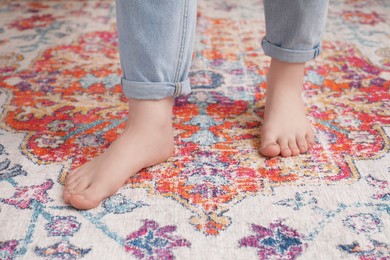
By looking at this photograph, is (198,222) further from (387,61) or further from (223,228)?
(387,61)

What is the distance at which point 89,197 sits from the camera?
0.80 m

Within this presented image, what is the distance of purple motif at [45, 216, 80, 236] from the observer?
75 cm

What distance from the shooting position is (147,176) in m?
0.89

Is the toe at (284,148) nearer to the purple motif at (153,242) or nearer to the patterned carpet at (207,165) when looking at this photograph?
the patterned carpet at (207,165)

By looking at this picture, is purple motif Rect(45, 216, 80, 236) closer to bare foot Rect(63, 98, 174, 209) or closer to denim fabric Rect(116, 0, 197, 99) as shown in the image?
bare foot Rect(63, 98, 174, 209)

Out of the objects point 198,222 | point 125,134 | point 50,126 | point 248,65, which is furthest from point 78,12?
point 198,222

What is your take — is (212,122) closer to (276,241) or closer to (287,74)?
(287,74)

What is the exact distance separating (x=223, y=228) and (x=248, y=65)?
2.54 ft

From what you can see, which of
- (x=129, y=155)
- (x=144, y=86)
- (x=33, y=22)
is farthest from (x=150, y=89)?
(x=33, y=22)

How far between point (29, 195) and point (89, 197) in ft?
0.36

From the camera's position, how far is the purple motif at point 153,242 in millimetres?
705

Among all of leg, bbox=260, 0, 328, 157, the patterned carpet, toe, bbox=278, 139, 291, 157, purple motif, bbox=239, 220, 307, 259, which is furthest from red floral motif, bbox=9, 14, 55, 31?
purple motif, bbox=239, 220, 307, 259

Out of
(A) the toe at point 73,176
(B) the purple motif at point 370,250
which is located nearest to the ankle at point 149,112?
(A) the toe at point 73,176

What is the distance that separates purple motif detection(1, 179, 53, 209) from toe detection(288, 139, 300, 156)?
433 millimetres
